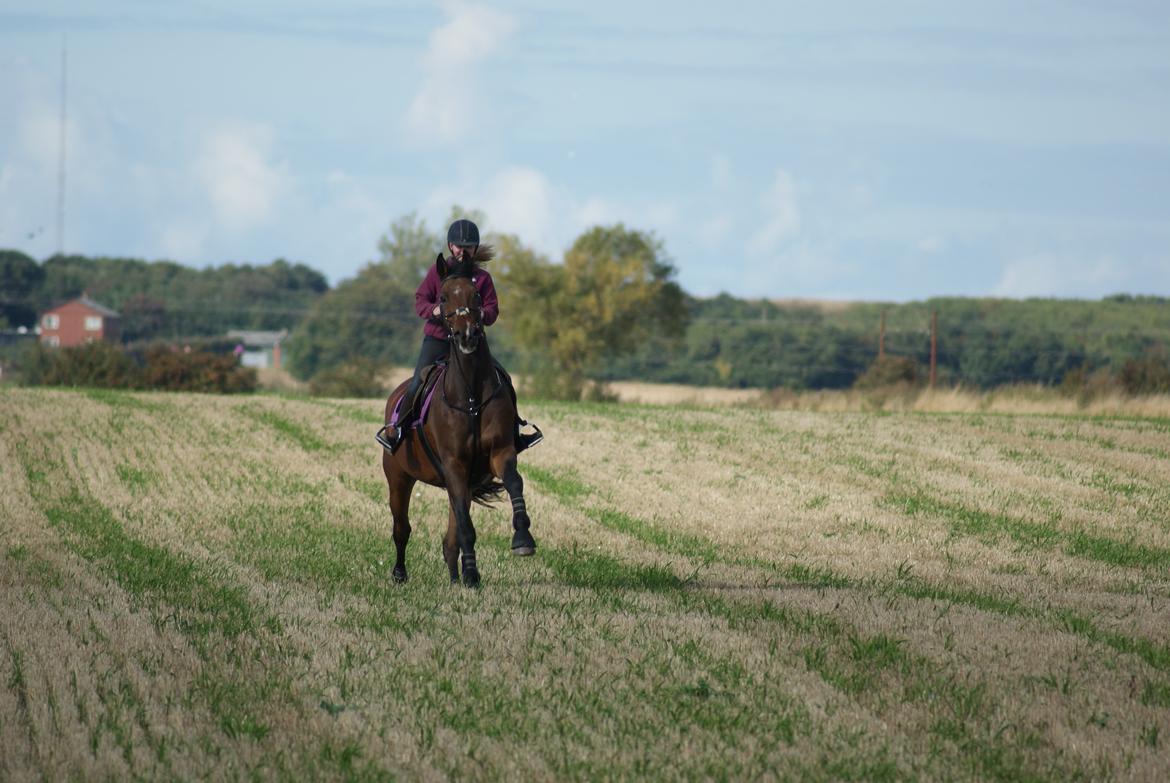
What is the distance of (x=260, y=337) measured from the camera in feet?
390

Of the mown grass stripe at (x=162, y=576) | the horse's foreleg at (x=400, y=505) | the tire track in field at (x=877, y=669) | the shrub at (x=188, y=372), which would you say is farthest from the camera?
the shrub at (x=188, y=372)

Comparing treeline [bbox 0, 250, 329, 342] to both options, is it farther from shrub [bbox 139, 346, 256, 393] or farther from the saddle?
the saddle

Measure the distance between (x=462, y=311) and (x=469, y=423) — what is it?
1089 mm

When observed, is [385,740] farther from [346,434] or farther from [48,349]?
[48,349]

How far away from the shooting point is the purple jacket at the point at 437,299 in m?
12.9

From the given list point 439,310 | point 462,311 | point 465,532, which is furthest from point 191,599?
point 462,311

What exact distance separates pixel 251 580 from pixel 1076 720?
833 cm

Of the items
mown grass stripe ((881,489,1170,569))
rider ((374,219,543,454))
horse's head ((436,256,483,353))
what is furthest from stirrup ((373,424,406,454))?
mown grass stripe ((881,489,1170,569))

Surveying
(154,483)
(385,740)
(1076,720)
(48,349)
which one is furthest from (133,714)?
(48,349)

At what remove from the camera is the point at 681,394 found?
221 feet

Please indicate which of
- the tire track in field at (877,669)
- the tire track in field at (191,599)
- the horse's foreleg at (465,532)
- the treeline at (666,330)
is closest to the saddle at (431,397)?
the horse's foreleg at (465,532)

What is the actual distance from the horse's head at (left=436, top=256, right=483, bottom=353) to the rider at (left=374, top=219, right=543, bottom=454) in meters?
0.18

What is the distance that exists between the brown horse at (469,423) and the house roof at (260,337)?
105 metres

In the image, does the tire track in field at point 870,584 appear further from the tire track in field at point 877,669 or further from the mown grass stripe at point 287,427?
the mown grass stripe at point 287,427
